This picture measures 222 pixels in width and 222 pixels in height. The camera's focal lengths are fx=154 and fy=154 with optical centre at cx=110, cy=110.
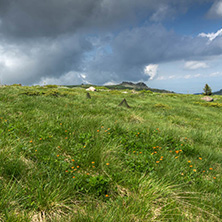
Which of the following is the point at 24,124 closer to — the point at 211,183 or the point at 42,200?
the point at 42,200

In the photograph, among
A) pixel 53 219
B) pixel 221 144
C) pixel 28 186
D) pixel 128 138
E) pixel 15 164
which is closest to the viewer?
pixel 53 219

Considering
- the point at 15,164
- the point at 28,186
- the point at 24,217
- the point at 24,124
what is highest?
the point at 24,124

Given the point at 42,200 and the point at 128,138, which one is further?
the point at 128,138

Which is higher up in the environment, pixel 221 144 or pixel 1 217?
pixel 1 217

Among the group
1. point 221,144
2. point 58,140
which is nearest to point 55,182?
point 58,140

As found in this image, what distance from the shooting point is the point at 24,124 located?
5098mm

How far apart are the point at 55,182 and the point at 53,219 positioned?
1.82 feet

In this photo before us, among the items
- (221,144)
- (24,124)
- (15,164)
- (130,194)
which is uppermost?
(24,124)

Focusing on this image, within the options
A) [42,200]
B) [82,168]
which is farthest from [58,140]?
[42,200]

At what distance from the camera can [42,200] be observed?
2260mm

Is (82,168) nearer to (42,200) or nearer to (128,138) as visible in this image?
(42,200)

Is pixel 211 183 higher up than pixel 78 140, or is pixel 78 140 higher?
pixel 78 140

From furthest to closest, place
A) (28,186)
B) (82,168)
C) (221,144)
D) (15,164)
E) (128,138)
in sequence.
→ (221,144) → (128,138) → (82,168) → (15,164) → (28,186)

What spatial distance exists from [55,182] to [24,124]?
3271 mm
